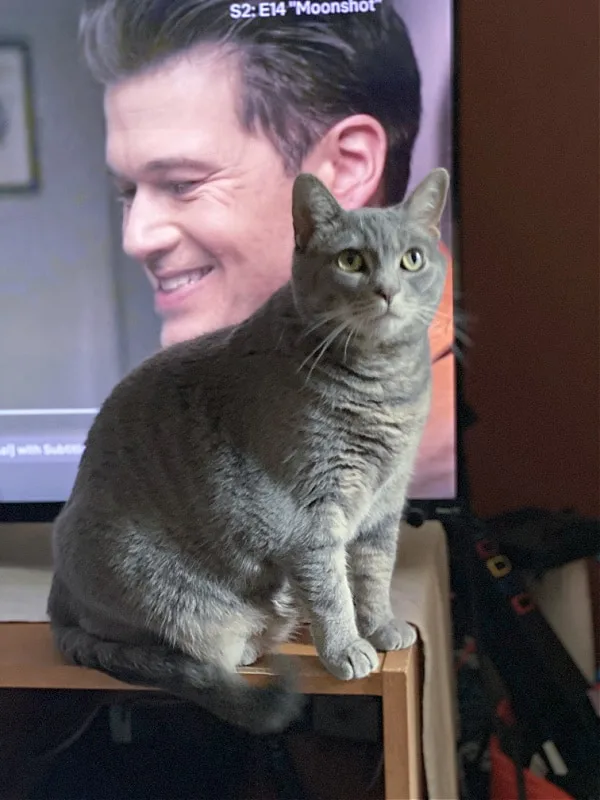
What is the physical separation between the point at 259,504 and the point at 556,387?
0.64m

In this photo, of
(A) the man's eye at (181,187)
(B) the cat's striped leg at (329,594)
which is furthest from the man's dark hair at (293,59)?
(B) the cat's striped leg at (329,594)

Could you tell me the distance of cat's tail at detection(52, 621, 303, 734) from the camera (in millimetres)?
809

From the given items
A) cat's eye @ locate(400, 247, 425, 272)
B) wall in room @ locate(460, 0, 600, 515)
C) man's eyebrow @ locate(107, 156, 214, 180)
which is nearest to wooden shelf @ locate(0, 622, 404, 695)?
cat's eye @ locate(400, 247, 425, 272)

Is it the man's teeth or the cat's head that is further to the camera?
the man's teeth

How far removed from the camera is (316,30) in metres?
1.05

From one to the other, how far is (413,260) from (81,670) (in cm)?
55

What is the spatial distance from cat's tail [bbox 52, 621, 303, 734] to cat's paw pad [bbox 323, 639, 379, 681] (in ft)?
0.16

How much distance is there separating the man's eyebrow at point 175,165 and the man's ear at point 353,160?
135 millimetres

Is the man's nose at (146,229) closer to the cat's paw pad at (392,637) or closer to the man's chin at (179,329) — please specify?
the man's chin at (179,329)

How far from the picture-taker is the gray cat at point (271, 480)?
79 centimetres

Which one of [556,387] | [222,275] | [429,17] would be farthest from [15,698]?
[429,17]

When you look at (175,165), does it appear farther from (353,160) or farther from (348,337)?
(348,337)

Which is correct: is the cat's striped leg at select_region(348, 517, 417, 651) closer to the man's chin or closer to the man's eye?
the man's chin

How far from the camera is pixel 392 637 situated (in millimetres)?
872
